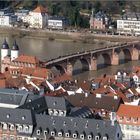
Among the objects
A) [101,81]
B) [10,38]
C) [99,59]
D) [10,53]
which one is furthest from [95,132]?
[10,38]

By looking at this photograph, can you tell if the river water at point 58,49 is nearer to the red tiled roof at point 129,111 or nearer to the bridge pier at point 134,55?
the bridge pier at point 134,55

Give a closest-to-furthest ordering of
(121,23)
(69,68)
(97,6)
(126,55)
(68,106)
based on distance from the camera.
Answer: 1. (68,106)
2. (69,68)
3. (126,55)
4. (121,23)
5. (97,6)

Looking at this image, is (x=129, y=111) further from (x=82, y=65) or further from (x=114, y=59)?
(x=114, y=59)

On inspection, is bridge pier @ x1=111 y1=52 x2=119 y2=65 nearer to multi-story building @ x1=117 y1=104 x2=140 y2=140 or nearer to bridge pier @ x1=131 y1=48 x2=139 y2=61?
bridge pier @ x1=131 y1=48 x2=139 y2=61

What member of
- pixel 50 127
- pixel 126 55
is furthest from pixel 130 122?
pixel 126 55

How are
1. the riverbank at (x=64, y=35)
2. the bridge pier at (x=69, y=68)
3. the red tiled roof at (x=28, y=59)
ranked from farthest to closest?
the riverbank at (x=64, y=35), the bridge pier at (x=69, y=68), the red tiled roof at (x=28, y=59)

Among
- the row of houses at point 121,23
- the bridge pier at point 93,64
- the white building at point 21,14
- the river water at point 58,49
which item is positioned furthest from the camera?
the white building at point 21,14

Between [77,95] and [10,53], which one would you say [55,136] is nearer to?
[77,95]

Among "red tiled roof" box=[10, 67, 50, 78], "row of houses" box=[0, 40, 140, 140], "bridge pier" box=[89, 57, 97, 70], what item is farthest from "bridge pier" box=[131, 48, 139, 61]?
"red tiled roof" box=[10, 67, 50, 78]

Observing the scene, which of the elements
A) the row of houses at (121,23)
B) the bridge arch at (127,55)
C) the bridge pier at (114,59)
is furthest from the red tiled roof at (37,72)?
the row of houses at (121,23)
